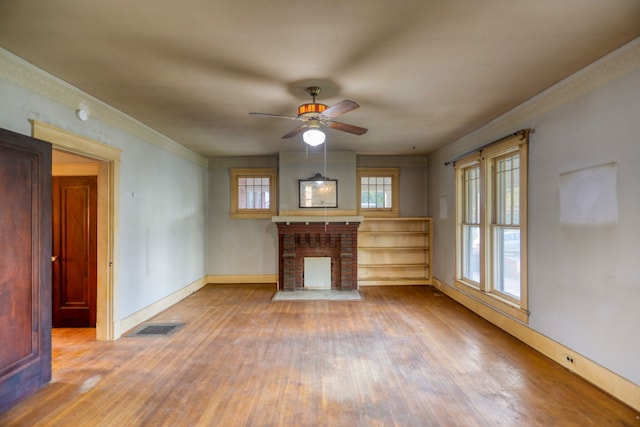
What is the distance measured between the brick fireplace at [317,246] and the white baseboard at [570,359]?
2.44 metres

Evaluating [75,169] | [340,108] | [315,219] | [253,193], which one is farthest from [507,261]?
[75,169]

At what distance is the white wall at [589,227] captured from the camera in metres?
2.53

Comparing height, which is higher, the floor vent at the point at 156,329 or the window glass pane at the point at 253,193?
the window glass pane at the point at 253,193

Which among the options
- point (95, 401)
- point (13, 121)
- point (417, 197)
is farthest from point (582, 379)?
point (13, 121)

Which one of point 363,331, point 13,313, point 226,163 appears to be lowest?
point 363,331

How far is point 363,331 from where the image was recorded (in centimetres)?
425

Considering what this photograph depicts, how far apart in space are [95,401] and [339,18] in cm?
340

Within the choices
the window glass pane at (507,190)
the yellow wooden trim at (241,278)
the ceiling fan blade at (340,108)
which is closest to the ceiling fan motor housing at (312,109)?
the ceiling fan blade at (340,108)

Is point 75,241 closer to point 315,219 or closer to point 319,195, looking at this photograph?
point 315,219

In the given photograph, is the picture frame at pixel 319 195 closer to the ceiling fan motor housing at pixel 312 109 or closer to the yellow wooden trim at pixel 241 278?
the yellow wooden trim at pixel 241 278

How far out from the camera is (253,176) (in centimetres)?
721

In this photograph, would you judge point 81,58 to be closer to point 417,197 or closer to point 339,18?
point 339,18

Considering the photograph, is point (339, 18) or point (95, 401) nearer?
point (339, 18)

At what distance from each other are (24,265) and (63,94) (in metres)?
1.65
